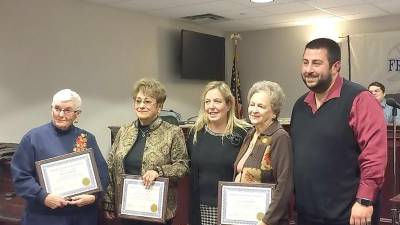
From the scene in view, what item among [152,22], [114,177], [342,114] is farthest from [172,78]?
[342,114]

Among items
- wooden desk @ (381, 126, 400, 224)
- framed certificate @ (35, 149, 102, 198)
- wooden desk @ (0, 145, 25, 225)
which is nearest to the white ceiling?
wooden desk @ (381, 126, 400, 224)

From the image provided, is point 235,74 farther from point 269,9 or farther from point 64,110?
point 64,110

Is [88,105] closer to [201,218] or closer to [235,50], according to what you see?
[235,50]

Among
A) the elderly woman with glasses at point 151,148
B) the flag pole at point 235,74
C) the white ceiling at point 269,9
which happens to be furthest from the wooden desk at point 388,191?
the flag pole at point 235,74

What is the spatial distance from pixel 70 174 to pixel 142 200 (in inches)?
15.2

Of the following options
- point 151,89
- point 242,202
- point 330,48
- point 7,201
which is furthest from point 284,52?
point 242,202

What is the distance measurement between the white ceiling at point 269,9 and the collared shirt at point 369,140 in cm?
380

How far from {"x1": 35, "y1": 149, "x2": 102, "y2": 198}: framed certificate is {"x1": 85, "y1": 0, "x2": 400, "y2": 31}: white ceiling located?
11.8ft

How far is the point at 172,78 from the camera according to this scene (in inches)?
272

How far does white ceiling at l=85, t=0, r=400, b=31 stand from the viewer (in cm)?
565

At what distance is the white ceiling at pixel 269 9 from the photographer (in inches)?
223

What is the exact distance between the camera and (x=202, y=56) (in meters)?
7.18

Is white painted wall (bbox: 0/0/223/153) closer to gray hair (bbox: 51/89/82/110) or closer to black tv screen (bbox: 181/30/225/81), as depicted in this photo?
black tv screen (bbox: 181/30/225/81)

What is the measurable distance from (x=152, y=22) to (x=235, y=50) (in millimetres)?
1892
